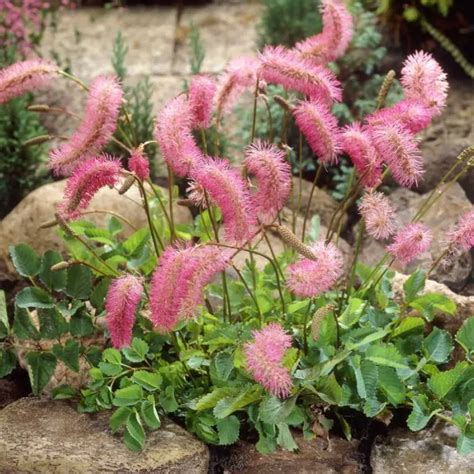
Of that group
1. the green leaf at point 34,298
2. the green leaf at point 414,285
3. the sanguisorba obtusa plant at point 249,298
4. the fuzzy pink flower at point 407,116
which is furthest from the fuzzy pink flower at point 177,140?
the green leaf at point 414,285

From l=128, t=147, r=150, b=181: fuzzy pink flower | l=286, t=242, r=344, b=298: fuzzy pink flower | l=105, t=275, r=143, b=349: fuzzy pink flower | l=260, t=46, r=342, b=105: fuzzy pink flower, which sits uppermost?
l=260, t=46, r=342, b=105: fuzzy pink flower

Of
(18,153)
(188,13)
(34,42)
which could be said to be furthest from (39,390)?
(188,13)

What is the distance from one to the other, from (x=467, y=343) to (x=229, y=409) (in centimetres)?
78

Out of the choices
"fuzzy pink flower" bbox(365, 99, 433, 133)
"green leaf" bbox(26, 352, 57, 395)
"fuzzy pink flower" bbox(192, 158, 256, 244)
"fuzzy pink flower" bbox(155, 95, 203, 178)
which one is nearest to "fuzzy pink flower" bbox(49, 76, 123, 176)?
"fuzzy pink flower" bbox(155, 95, 203, 178)

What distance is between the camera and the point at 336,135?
2.64 metres

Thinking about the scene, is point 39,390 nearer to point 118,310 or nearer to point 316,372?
point 118,310

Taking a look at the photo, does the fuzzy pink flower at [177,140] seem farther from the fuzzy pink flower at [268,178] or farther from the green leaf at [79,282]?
the green leaf at [79,282]

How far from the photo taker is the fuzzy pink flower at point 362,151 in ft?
8.57

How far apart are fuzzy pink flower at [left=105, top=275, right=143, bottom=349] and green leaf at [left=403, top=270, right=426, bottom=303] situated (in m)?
0.96

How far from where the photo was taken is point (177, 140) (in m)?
2.54

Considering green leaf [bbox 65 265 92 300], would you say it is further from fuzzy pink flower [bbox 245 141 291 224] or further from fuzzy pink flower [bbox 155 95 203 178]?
fuzzy pink flower [bbox 245 141 291 224]

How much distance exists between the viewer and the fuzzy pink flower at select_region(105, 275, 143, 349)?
96.9 inches

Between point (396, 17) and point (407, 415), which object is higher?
point (396, 17)

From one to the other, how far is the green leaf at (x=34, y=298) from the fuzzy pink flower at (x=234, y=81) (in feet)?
2.52
